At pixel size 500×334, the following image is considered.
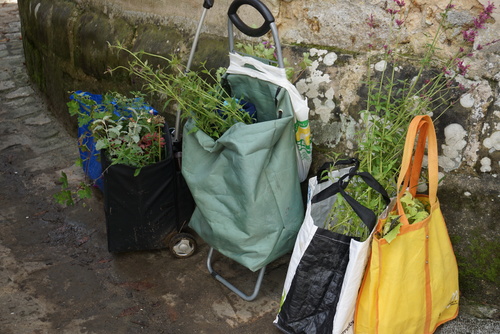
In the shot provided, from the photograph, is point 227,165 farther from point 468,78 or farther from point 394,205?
point 468,78

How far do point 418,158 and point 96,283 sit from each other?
1.63 metres

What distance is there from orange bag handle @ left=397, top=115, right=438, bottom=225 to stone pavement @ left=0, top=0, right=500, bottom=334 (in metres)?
0.65

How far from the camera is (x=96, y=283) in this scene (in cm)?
268

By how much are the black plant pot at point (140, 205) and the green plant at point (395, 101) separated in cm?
88

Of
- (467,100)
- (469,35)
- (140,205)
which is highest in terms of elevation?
(469,35)

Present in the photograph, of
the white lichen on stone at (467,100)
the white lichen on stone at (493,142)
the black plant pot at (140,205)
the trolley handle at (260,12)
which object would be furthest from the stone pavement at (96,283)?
the trolley handle at (260,12)

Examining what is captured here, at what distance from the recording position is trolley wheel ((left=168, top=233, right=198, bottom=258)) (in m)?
2.82

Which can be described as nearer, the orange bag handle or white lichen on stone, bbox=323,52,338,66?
the orange bag handle

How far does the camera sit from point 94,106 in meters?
2.70

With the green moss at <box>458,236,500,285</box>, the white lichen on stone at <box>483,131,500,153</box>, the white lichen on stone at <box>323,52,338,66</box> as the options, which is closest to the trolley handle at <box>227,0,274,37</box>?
the white lichen on stone at <box>323,52,338,66</box>

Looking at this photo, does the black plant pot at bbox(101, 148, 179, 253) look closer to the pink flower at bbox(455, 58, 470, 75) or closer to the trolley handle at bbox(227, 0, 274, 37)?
the trolley handle at bbox(227, 0, 274, 37)

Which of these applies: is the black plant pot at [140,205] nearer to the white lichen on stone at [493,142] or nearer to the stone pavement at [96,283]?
the stone pavement at [96,283]

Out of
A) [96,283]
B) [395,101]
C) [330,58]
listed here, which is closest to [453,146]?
[395,101]

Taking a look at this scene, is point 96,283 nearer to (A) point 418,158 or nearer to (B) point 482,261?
(A) point 418,158
